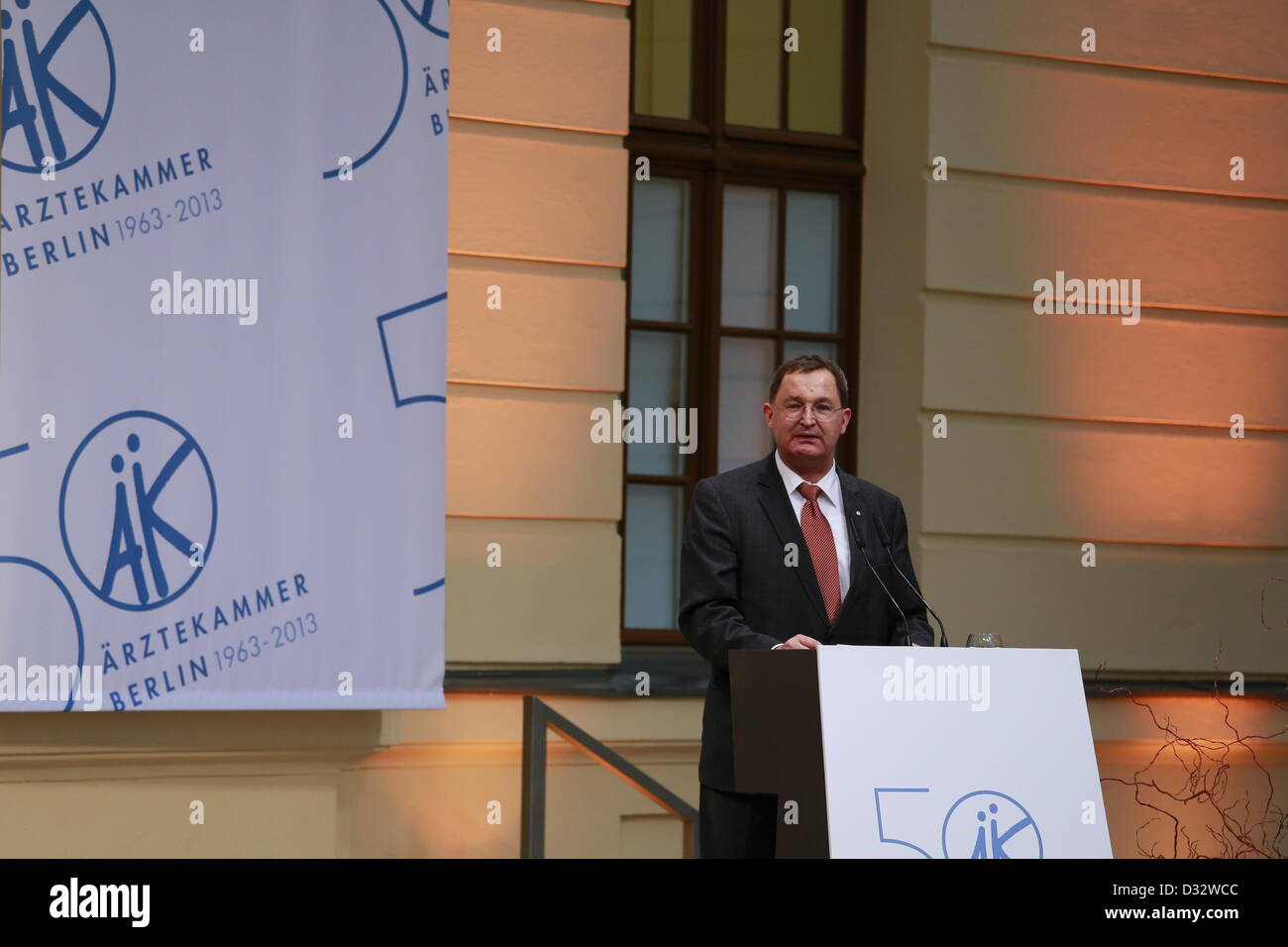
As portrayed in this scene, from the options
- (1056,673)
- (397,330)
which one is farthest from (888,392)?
(1056,673)

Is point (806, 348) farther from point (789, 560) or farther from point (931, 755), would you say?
point (931, 755)

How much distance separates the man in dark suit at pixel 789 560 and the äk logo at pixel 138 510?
69.1 inches

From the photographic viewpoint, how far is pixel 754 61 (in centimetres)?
669

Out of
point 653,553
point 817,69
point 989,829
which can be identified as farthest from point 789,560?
point 817,69

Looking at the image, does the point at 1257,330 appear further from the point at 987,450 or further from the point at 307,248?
the point at 307,248

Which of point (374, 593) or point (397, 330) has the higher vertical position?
point (397, 330)

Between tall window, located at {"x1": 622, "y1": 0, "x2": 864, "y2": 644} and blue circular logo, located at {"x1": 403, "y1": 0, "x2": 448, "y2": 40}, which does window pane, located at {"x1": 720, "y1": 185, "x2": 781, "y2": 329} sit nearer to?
tall window, located at {"x1": 622, "y1": 0, "x2": 864, "y2": 644}

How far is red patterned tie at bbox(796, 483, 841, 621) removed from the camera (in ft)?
13.7

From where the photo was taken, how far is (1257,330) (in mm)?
6961

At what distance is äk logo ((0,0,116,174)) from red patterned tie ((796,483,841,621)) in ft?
8.26

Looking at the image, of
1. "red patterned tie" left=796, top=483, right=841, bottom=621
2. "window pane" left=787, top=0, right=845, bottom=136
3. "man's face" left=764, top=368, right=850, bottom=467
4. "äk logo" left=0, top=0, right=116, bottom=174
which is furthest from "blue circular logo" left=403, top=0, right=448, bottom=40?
"red patterned tie" left=796, top=483, right=841, bottom=621

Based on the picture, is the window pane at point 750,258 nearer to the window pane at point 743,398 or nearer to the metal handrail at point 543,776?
the window pane at point 743,398

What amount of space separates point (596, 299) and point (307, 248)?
1.17 m
